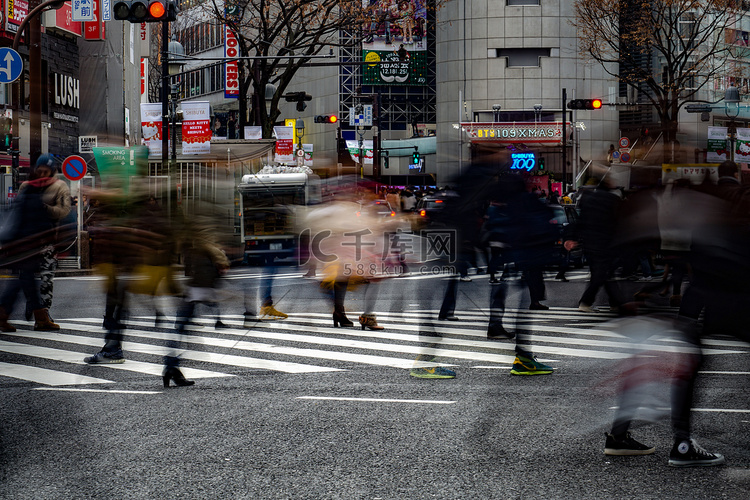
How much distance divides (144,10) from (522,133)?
4394cm

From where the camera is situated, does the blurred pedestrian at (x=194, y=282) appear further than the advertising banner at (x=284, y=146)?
No

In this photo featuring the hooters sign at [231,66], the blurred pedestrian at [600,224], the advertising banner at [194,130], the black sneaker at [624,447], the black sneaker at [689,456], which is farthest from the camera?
the hooters sign at [231,66]

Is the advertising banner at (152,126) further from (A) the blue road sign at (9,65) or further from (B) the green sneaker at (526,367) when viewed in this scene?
(B) the green sneaker at (526,367)

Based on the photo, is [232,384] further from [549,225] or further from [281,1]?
[281,1]

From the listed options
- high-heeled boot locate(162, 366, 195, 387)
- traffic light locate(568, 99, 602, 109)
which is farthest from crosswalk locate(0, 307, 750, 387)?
traffic light locate(568, 99, 602, 109)

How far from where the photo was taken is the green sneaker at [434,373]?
8141mm

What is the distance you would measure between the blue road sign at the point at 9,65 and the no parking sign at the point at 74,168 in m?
3.30

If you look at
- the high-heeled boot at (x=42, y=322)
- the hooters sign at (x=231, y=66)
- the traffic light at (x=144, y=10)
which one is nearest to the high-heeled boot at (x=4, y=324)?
the high-heeled boot at (x=42, y=322)

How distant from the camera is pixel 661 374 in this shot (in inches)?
307

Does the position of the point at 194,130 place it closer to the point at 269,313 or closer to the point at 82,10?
the point at 82,10

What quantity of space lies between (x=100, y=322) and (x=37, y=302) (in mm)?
1152

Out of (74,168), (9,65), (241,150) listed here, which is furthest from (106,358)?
(241,150)

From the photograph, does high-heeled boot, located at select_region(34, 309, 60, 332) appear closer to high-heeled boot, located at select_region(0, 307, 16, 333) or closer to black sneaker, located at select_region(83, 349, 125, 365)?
high-heeled boot, located at select_region(0, 307, 16, 333)

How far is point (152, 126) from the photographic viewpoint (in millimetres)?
27359
